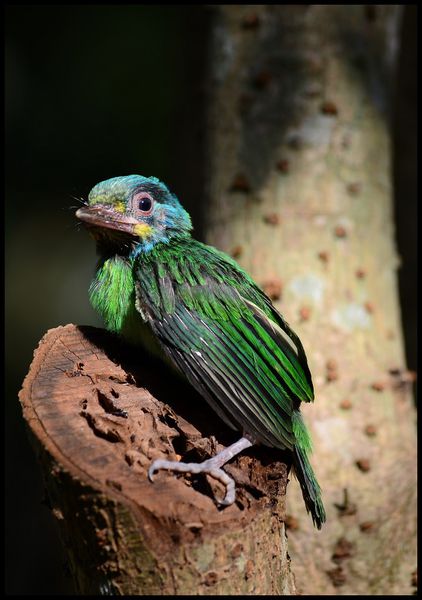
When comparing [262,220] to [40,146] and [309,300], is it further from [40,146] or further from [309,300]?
[40,146]

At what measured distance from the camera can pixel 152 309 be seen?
3621mm

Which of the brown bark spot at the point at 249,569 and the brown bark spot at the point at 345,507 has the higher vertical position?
the brown bark spot at the point at 249,569

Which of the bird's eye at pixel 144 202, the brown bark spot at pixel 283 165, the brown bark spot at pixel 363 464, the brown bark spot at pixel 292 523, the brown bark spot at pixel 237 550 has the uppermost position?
the brown bark spot at pixel 283 165

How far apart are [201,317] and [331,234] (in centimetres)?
158

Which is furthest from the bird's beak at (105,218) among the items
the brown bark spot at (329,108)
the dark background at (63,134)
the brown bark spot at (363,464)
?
the dark background at (63,134)

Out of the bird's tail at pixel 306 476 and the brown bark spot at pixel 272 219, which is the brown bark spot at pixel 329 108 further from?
the bird's tail at pixel 306 476

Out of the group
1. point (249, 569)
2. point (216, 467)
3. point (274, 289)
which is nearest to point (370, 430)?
point (274, 289)

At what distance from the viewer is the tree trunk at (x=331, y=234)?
438 cm

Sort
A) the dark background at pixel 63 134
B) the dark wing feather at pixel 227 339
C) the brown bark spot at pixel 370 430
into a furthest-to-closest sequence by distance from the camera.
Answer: the dark background at pixel 63 134 → the brown bark spot at pixel 370 430 → the dark wing feather at pixel 227 339

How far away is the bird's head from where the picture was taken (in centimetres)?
395

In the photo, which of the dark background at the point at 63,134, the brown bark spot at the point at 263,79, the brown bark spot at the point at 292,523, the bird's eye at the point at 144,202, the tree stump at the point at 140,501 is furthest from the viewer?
the dark background at the point at 63,134

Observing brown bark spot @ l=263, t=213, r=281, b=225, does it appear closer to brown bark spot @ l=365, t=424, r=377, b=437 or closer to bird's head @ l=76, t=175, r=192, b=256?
bird's head @ l=76, t=175, r=192, b=256

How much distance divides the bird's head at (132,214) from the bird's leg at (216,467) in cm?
140

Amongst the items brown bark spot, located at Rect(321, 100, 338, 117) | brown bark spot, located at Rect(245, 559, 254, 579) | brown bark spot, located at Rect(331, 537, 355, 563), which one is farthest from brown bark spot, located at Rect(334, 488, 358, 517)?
brown bark spot, located at Rect(321, 100, 338, 117)
